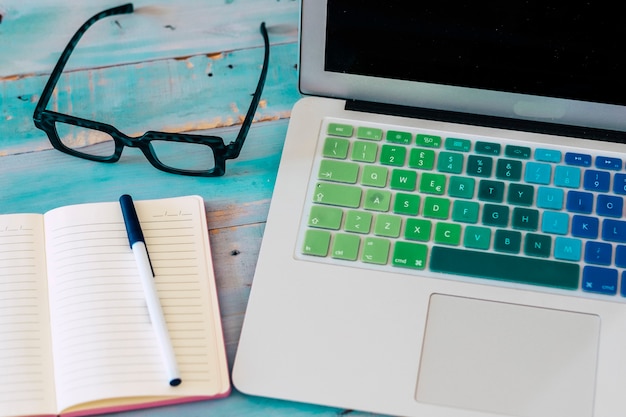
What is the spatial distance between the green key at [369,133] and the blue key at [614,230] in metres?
0.23

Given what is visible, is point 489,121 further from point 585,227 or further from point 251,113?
point 251,113

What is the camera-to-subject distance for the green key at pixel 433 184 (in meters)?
0.71

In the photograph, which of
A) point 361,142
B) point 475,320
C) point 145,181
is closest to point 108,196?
point 145,181

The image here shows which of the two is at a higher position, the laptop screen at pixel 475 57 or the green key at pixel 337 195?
the laptop screen at pixel 475 57

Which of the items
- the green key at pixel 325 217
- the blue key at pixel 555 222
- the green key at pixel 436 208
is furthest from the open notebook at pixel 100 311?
the blue key at pixel 555 222

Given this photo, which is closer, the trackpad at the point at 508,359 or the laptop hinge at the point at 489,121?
the trackpad at the point at 508,359

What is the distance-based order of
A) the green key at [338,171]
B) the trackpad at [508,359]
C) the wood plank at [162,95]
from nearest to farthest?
the trackpad at [508,359] < the green key at [338,171] < the wood plank at [162,95]

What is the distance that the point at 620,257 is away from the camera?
0.67 metres

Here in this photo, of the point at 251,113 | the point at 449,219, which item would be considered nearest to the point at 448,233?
the point at 449,219

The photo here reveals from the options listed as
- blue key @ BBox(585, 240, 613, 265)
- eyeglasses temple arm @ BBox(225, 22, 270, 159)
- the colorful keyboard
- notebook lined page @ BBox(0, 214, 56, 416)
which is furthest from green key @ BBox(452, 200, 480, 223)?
notebook lined page @ BBox(0, 214, 56, 416)

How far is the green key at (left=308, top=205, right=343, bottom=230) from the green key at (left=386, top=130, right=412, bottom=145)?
0.31 ft

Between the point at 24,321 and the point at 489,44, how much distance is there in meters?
0.49

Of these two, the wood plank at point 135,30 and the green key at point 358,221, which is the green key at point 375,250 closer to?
the green key at point 358,221

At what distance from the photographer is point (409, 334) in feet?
2.11
